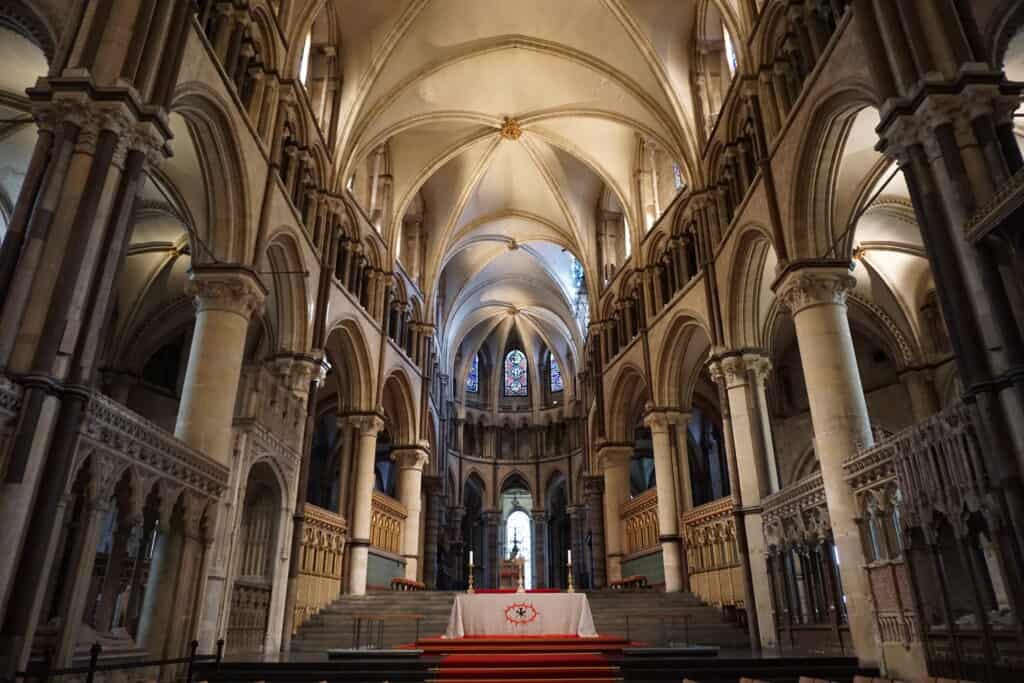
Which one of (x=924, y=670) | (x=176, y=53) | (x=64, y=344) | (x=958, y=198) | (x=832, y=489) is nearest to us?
(x=64, y=344)

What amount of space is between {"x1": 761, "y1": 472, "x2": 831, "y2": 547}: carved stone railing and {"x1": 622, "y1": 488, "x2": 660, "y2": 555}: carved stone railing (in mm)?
6156

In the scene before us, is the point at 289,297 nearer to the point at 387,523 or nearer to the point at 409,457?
the point at 387,523

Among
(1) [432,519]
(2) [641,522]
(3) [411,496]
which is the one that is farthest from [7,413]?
(1) [432,519]

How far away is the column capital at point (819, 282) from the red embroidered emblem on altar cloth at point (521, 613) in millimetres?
6729

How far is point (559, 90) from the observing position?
2120 centimetres

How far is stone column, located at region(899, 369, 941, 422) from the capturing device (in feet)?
63.0

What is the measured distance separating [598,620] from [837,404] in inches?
286

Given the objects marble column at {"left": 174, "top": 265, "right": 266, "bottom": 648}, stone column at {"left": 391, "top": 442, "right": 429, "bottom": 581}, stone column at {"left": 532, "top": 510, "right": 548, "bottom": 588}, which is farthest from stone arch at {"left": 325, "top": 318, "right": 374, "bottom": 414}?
stone column at {"left": 532, "top": 510, "right": 548, "bottom": 588}

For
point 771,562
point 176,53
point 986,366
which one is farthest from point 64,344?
point 771,562

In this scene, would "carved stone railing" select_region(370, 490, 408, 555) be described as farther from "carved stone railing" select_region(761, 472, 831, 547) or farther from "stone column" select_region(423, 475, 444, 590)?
"carved stone railing" select_region(761, 472, 831, 547)

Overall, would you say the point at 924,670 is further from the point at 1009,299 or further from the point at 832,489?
the point at 1009,299

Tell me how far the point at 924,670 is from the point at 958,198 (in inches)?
220

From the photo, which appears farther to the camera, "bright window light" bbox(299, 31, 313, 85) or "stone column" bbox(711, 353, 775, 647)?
"bright window light" bbox(299, 31, 313, 85)

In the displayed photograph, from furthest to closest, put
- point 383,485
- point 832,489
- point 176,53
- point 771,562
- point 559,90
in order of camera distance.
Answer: point 383,485 → point 559,90 → point 771,562 → point 832,489 → point 176,53
